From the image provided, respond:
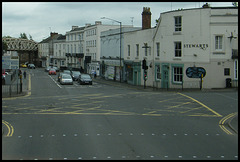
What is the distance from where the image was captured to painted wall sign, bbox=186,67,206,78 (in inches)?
1495

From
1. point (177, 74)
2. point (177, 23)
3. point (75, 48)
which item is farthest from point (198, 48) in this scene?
point (75, 48)

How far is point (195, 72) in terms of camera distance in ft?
126

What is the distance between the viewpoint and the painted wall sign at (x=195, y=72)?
38.0 metres

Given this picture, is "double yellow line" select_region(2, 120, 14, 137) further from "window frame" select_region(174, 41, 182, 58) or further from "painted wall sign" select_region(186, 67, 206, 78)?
"window frame" select_region(174, 41, 182, 58)

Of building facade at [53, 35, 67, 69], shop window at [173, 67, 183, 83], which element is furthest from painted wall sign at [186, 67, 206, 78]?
building facade at [53, 35, 67, 69]

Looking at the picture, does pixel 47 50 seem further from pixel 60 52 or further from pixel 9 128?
pixel 9 128

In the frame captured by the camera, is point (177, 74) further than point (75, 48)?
No

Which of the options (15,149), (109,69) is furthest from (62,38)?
(15,149)

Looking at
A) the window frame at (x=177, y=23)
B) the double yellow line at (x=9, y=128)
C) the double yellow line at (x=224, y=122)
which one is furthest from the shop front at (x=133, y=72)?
the double yellow line at (x=9, y=128)

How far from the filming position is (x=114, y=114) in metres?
20.5

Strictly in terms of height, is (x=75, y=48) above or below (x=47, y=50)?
below

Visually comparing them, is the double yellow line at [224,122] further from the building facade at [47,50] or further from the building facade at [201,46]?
the building facade at [47,50]

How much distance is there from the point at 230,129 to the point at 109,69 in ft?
153

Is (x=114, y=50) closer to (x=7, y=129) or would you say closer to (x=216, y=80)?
(x=216, y=80)
